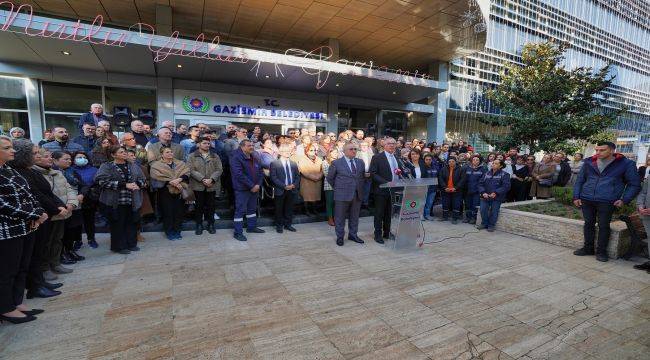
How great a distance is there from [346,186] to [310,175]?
1415 mm

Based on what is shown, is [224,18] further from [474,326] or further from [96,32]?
[474,326]

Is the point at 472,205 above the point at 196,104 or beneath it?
beneath

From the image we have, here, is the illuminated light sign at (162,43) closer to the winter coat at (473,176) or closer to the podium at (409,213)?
the winter coat at (473,176)

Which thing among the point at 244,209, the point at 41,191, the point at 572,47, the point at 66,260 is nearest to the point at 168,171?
the point at 244,209

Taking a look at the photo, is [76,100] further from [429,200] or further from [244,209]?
[429,200]

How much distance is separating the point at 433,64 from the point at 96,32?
15.2 m

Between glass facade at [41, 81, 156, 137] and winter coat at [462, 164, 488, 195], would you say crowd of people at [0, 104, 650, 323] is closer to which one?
winter coat at [462, 164, 488, 195]

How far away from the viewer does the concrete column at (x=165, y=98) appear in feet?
38.8

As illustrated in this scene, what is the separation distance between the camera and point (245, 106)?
528 inches

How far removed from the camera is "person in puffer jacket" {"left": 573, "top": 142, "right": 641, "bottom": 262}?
4.74 meters

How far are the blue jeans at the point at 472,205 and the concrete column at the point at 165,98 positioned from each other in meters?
11.2

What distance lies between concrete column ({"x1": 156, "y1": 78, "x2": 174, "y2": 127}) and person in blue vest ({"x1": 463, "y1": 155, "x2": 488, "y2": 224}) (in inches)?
433

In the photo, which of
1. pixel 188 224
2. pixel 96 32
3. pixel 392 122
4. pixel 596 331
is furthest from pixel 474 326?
pixel 392 122

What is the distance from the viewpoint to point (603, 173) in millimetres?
4934
